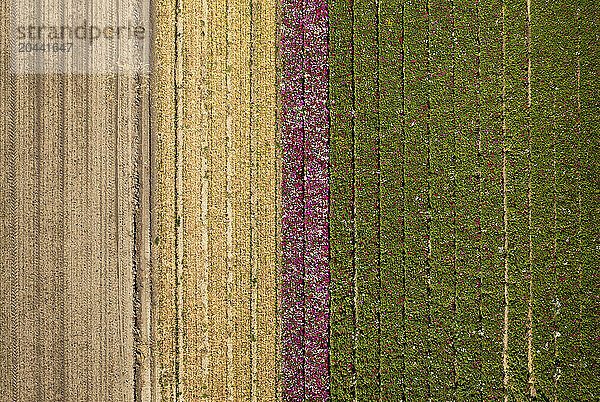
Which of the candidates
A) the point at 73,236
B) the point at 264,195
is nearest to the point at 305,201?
the point at 264,195

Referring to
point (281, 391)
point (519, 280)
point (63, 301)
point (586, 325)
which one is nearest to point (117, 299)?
point (63, 301)

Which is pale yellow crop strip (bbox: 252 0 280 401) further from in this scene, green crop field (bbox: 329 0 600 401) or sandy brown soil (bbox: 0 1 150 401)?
sandy brown soil (bbox: 0 1 150 401)

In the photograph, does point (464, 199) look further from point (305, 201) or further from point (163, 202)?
point (163, 202)

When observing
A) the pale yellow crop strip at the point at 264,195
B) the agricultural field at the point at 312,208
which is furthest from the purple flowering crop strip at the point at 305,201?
the pale yellow crop strip at the point at 264,195

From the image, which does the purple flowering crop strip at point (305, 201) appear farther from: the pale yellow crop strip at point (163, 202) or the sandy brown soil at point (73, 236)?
the sandy brown soil at point (73, 236)

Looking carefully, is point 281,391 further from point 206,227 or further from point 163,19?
point 163,19

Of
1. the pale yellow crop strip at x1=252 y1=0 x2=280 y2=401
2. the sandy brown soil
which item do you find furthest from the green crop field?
the sandy brown soil

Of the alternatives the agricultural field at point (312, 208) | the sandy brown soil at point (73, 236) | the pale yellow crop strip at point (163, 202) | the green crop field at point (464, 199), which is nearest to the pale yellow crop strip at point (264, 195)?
the agricultural field at point (312, 208)

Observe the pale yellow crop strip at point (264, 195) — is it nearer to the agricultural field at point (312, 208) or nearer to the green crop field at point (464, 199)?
the agricultural field at point (312, 208)
